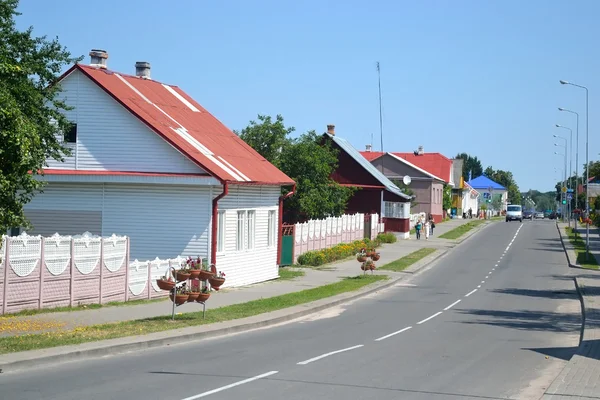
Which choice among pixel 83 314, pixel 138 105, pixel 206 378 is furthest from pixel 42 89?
pixel 206 378

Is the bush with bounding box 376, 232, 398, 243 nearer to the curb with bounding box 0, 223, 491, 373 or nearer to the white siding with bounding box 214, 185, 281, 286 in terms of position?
the white siding with bounding box 214, 185, 281, 286

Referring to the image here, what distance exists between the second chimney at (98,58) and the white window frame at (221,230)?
23.9 ft

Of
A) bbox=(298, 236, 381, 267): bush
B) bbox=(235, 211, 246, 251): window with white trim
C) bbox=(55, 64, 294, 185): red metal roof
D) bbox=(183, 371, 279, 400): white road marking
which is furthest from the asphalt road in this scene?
bbox=(298, 236, 381, 267): bush

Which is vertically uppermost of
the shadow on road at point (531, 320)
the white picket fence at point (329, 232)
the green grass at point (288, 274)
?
the white picket fence at point (329, 232)

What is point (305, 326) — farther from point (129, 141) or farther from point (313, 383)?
point (129, 141)

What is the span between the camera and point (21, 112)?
1627 centimetres

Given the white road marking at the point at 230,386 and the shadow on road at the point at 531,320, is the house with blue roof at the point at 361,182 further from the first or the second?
the white road marking at the point at 230,386

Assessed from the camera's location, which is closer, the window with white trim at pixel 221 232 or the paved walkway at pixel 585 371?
the paved walkway at pixel 585 371

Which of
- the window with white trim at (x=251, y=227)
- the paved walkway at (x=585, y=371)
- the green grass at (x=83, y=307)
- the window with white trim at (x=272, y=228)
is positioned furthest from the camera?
the window with white trim at (x=272, y=228)

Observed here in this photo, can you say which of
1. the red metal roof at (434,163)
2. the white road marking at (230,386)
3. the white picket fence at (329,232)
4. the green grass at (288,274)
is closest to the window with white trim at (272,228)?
the green grass at (288,274)

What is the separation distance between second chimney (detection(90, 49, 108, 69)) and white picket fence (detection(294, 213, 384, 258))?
1353 cm

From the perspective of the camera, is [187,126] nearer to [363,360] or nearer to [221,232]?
[221,232]

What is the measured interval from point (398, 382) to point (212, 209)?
14.6 m

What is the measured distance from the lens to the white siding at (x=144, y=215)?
86.1 feet
